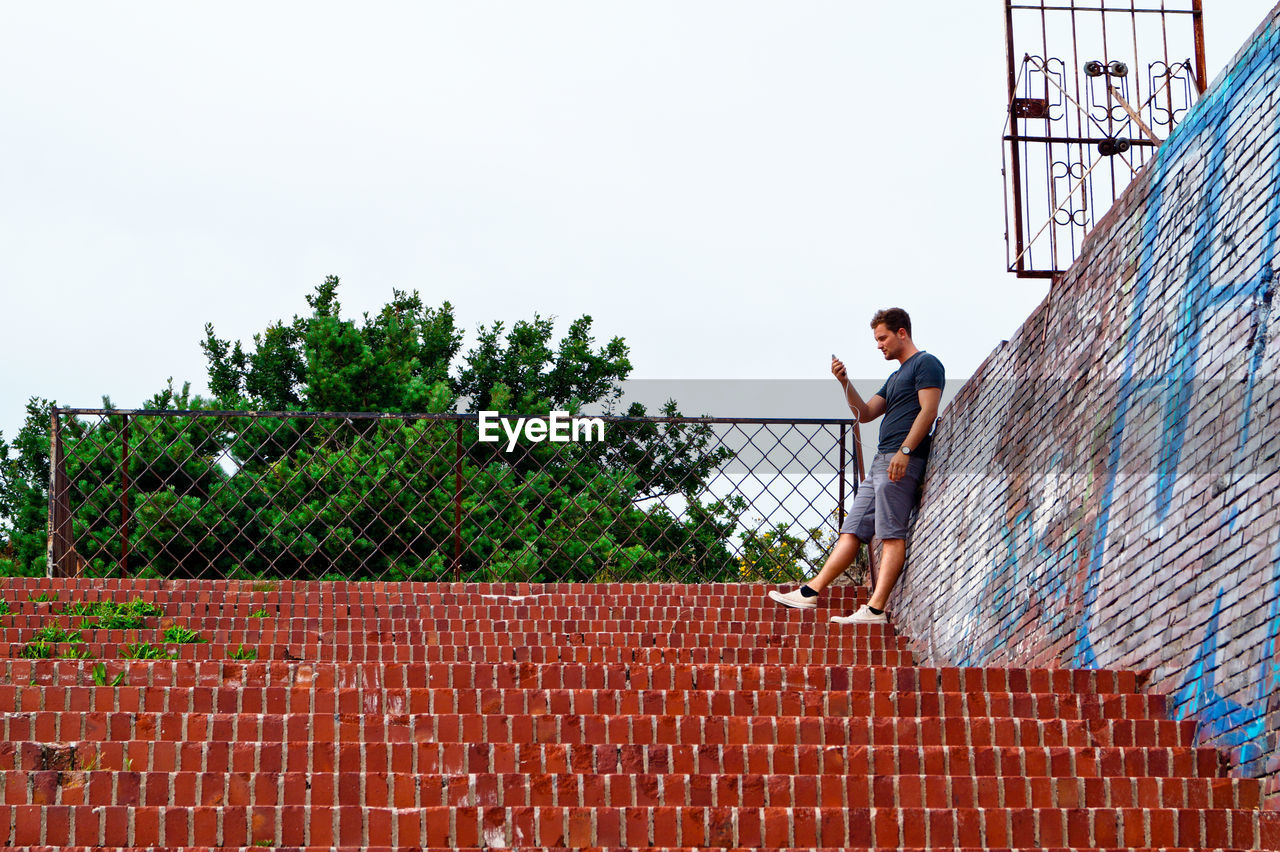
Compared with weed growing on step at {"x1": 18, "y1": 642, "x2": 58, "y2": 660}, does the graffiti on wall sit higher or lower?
higher

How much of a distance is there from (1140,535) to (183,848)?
3.15 metres

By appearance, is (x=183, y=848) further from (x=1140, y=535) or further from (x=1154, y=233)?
(x=1154, y=233)

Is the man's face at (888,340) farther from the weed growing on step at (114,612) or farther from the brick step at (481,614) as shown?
the weed growing on step at (114,612)

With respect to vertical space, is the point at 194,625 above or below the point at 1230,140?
below

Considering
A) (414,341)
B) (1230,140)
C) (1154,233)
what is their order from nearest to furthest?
(1230,140), (1154,233), (414,341)

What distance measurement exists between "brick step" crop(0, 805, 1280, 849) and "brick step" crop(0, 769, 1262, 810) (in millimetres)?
176

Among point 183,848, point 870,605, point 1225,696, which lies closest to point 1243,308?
point 1225,696

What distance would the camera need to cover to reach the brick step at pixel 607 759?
3711mm

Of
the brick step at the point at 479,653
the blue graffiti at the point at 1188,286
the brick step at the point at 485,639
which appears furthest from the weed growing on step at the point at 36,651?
the blue graffiti at the point at 1188,286

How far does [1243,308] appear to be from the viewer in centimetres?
419

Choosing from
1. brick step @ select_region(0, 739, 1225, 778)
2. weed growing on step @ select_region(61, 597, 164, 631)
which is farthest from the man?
weed growing on step @ select_region(61, 597, 164, 631)

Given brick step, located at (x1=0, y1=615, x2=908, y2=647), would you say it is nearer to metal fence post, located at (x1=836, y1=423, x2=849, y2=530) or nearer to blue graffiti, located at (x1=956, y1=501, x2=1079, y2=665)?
blue graffiti, located at (x1=956, y1=501, x2=1079, y2=665)

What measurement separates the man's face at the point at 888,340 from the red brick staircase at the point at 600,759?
2398 mm

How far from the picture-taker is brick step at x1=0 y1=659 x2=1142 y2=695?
14.7ft
